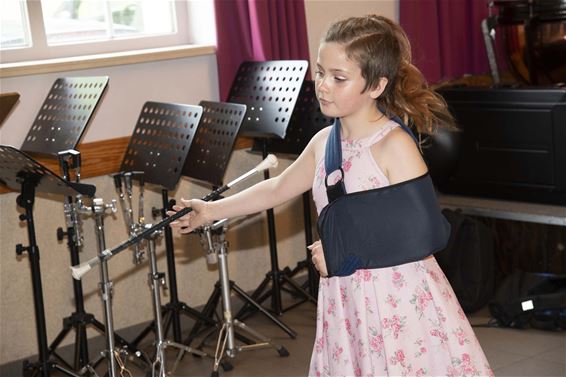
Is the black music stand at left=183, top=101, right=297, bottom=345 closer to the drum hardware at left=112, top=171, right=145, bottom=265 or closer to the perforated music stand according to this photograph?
the drum hardware at left=112, top=171, right=145, bottom=265

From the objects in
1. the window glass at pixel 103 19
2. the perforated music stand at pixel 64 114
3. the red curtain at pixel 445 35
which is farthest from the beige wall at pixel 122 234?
the red curtain at pixel 445 35

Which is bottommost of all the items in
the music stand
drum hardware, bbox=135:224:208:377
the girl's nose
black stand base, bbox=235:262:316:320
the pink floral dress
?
black stand base, bbox=235:262:316:320

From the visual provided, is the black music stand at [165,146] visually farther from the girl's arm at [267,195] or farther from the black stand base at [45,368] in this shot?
the girl's arm at [267,195]

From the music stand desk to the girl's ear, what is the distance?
6.66 feet

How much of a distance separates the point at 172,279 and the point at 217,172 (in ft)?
1.99

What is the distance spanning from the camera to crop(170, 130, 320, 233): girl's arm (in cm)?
246

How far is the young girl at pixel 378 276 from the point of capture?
226 cm

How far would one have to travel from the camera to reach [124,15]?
4.23 metres

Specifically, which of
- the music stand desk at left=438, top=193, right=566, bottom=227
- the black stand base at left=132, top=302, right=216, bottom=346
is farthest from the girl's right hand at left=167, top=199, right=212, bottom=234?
the music stand desk at left=438, top=193, right=566, bottom=227

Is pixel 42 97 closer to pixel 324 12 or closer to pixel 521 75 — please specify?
pixel 324 12

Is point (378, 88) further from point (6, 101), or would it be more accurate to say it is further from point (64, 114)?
point (64, 114)

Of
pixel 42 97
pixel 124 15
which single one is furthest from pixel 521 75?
pixel 42 97

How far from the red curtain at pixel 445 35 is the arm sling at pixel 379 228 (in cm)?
268

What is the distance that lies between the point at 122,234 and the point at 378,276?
1956 mm
